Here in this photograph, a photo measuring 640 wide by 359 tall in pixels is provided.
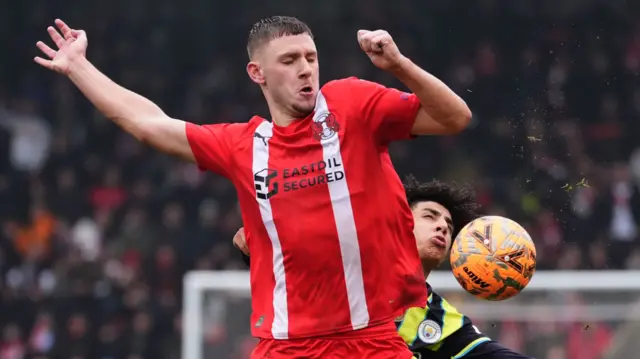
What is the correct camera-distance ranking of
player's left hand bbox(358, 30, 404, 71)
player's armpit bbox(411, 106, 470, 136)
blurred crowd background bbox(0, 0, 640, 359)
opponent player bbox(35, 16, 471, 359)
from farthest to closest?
blurred crowd background bbox(0, 0, 640, 359) < opponent player bbox(35, 16, 471, 359) < player's armpit bbox(411, 106, 470, 136) < player's left hand bbox(358, 30, 404, 71)

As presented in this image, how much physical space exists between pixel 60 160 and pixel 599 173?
7833 millimetres

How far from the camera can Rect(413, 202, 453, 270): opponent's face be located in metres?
5.76

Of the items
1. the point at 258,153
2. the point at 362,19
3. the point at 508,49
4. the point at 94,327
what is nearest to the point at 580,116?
the point at 508,49

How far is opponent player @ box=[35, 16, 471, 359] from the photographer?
446 centimetres

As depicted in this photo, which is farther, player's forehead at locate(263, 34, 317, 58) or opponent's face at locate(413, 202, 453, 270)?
opponent's face at locate(413, 202, 453, 270)

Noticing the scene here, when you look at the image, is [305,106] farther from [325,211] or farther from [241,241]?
[241,241]

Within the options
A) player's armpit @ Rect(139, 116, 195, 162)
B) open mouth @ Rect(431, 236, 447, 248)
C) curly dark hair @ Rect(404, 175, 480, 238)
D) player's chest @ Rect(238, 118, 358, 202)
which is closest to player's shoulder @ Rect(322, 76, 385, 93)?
player's chest @ Rect(238, 118, 358, 202)

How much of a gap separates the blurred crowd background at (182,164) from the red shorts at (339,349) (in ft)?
27.4

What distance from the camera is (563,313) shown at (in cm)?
1020

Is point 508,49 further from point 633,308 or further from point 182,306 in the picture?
point 633,308

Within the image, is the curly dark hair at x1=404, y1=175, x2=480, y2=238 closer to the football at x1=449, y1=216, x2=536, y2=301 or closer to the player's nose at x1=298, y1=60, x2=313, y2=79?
the football at x1=449, y1=216, x2=536, y2=301

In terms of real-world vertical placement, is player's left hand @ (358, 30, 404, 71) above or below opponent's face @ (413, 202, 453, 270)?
above

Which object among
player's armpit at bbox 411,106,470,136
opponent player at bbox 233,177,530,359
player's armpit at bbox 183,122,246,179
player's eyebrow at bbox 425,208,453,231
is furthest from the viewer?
player's eyebrow at bbox 425,208,453,231

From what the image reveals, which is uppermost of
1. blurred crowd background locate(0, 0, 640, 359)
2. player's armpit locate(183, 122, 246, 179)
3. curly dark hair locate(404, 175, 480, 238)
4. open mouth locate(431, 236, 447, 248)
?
blurred crowd background locate(0, 0, 640, 359)
